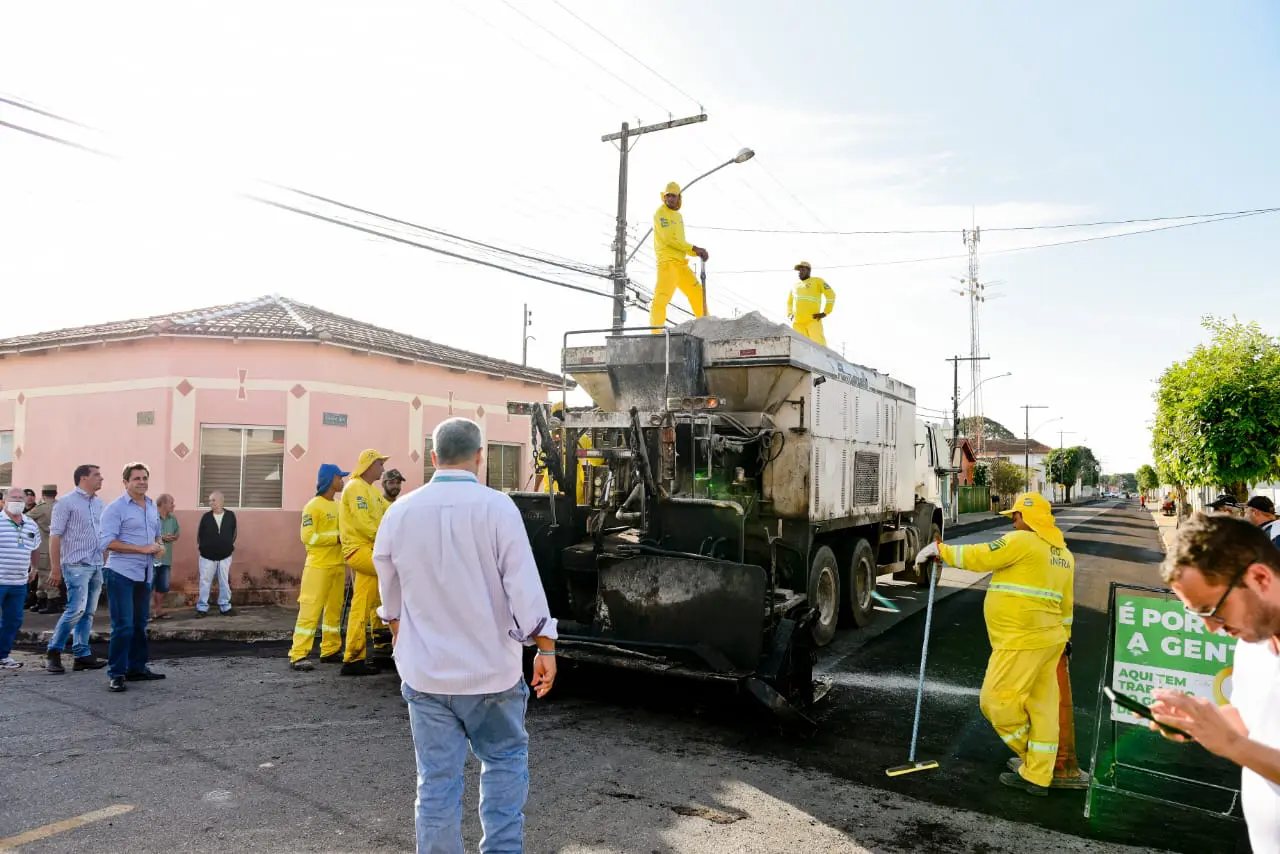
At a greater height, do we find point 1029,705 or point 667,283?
point 667,283

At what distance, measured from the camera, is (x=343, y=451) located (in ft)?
42.4

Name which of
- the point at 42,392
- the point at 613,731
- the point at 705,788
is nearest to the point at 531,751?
the point at 613,731

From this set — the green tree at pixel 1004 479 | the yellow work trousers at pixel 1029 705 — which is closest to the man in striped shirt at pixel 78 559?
the yellow work trousers at pixel 1029 705

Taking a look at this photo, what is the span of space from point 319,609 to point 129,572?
5.38 feet

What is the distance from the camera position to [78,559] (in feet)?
25.0

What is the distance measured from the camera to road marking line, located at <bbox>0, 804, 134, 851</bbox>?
12.3 ft

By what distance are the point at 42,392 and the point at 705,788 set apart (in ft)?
45.3

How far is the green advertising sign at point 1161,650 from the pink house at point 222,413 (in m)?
11.0

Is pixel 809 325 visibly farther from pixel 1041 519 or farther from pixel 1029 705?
pixel 1029 705

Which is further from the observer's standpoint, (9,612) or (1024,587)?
(9,612)

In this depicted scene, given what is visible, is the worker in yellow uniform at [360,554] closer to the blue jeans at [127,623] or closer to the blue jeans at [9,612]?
the blue jeans at [127,623]

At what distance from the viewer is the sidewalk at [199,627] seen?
9.44 m

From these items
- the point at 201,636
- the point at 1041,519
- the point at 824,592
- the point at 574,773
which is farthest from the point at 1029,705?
the point at 201,636

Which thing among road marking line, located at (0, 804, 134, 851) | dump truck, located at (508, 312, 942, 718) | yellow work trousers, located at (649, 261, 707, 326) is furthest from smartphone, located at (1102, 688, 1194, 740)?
yellow work trousers, located at (649, 261, 707, 326)
